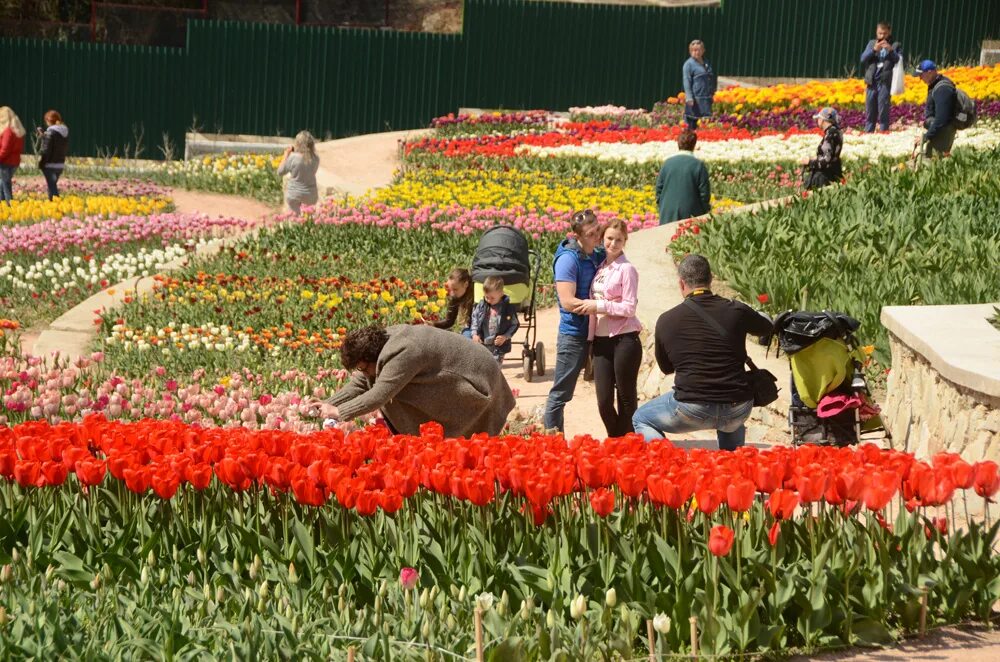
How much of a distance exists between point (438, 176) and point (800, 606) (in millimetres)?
15586

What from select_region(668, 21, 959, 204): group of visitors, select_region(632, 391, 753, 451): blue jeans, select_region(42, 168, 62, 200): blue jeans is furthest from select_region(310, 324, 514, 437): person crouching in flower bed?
select_region(42, 168, 62, 200): blue jeans

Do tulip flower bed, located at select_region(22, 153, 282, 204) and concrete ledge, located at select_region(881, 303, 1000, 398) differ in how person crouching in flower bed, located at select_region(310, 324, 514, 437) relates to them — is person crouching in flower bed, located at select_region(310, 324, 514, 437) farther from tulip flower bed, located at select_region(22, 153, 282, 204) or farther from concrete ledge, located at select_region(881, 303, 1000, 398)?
tulip flower bed, located at select_region(22, 153, 282, 204)

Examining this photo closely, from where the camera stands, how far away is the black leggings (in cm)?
A: 788

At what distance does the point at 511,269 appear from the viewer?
34.8 feet

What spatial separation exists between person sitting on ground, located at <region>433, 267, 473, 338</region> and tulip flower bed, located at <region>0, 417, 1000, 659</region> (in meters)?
4.93

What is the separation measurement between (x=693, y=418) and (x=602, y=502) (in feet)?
9.14

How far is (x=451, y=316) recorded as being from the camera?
9.86 meters

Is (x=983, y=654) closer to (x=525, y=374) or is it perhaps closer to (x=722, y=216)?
(x=525, y=374)

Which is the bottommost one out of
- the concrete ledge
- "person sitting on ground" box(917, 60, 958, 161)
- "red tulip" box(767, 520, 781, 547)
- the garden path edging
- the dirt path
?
the garden path edging

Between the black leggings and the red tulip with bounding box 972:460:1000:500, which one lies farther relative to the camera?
the black leggings

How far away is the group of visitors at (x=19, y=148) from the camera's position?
734 inches

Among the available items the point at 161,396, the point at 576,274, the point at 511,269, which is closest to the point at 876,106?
the point at 511,269

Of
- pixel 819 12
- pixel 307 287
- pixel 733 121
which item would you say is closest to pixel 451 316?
pixel 307 287

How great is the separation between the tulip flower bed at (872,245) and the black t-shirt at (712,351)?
2.33 metres
